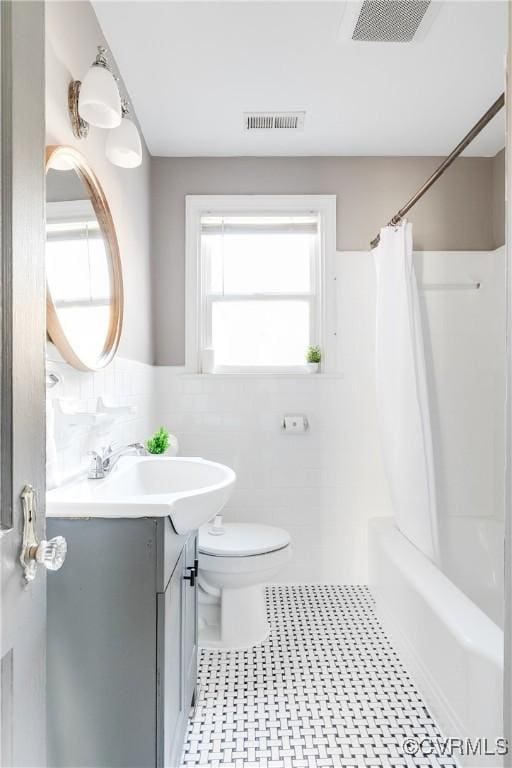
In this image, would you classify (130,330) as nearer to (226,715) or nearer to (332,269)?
(332,269)

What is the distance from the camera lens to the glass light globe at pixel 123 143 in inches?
66.4

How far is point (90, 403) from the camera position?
1.63 metres

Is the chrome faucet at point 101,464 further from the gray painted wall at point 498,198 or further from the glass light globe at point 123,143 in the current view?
the gray painted wall at point 498,198

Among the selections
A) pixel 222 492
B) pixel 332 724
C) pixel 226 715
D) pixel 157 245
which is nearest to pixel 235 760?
pixel 226 715

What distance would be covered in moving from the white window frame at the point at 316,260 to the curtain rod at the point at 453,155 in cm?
29

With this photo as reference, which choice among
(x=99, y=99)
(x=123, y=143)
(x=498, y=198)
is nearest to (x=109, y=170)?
(x=123, y=143)

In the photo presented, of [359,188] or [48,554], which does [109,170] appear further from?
[48,554]

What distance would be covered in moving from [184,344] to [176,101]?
1203mm

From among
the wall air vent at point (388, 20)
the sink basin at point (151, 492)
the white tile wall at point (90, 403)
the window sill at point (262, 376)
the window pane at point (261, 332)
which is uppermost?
the wall air vent at point (388, 20)

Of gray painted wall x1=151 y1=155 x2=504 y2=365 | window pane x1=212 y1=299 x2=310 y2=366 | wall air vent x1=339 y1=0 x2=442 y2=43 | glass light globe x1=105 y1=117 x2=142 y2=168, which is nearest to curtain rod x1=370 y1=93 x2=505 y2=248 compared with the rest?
gray painted wall x1=151 y1=155 x2=504 y2=365

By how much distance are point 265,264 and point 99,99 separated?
149cm

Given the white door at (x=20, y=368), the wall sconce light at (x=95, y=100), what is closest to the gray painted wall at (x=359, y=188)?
the wall sconce light at (x=95, y=100)

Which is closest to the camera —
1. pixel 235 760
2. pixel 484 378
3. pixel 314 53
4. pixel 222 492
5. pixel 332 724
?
pixel 222 492

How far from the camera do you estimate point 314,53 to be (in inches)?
73.9
